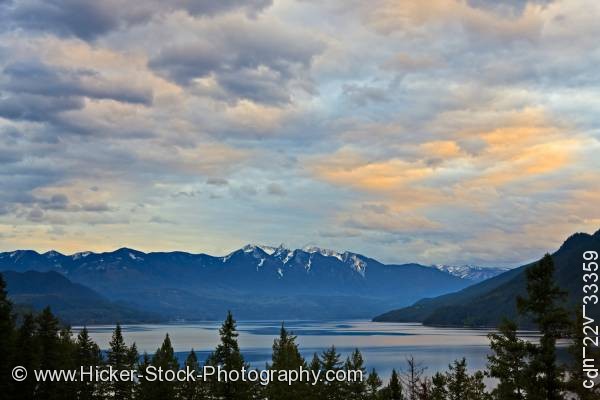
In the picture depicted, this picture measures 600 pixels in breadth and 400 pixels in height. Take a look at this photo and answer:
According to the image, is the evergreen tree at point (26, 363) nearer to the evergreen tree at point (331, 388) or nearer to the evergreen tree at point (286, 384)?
the evergreen tree at point (286, 384)

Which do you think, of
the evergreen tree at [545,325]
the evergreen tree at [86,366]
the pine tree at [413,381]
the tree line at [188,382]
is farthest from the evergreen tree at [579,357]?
the evergreen tree at [86,366]

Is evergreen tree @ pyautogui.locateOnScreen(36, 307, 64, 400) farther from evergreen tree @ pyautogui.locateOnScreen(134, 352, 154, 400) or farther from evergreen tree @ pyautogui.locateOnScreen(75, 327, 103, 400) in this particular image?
evergreen tree @ pyautogui.locateOnScreen(134, 352, 154, 400)

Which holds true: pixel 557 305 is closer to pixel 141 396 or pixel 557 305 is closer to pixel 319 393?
pixel 319 393

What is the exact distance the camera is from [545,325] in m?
33.9

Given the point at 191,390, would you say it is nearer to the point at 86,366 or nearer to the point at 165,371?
the point at 165,371

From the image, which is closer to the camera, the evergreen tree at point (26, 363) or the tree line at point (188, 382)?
the tree line at point (188, 382)

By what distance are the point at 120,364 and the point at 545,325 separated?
5112cm

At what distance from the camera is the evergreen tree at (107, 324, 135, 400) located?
220 ft

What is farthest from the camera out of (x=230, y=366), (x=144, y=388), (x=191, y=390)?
(x=191, y=390)

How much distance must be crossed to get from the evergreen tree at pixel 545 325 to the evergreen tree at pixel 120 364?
47.1 metres

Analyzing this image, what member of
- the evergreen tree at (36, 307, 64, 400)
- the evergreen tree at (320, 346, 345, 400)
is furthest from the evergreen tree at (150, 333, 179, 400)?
the evergreen tree at (320, 346, 345, 400)

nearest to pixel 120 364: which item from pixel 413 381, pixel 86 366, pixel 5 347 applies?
pixel 86 366

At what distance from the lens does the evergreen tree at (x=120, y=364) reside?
2640 inches

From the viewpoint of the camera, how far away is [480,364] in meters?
176
